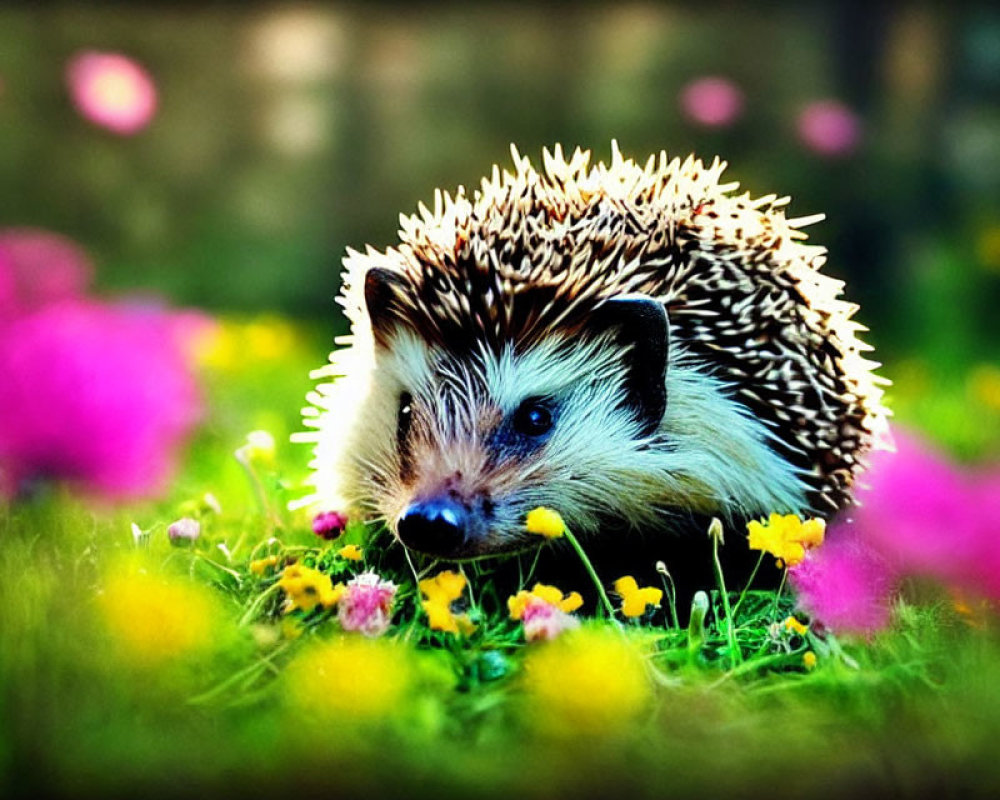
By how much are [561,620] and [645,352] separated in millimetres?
374

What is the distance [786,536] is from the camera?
1473mm

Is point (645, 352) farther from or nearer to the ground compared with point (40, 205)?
nearer to the ground

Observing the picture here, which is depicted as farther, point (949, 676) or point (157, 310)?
point (157, 310)

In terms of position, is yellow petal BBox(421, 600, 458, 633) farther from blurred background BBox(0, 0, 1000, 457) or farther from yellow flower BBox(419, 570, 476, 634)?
blurred background BBox(0, 0, 1000, 457)

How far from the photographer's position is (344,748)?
0.97m

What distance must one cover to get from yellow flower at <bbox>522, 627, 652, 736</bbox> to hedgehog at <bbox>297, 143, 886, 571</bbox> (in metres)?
0.33

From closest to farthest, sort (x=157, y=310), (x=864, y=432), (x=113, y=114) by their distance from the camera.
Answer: (x=864, y=432)
(x=157, y=310)
(x=113, y=114)

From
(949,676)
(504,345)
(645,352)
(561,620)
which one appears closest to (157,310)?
(504,345)

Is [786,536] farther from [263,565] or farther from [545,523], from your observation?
[263,565]

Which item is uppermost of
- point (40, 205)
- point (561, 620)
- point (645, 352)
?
point (40, 205)

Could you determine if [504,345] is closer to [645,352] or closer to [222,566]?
[645,352]

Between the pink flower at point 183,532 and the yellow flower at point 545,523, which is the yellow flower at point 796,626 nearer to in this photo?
the yellow flower at point 545,523

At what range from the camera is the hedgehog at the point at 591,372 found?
1525 millimetres

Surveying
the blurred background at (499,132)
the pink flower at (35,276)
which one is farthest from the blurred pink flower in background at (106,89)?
the pink flower at (35,276)
